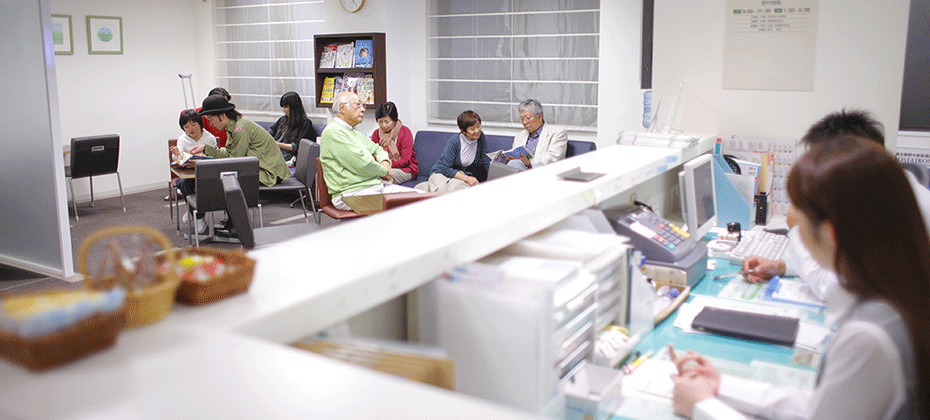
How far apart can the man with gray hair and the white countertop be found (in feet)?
14.0

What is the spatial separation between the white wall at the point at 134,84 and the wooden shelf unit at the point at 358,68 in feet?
7.66

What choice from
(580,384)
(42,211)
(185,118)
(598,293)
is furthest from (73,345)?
(185,118)

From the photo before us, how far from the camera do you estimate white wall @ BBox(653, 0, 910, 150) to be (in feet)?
12.4

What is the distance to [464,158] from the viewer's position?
6.50 m

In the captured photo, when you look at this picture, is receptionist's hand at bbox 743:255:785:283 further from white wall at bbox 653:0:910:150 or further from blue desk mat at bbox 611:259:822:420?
white wall at bbox 653:0:910:150

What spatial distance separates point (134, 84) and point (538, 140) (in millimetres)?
5542

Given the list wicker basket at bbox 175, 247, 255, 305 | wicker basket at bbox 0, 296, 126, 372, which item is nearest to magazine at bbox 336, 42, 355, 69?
wicker basket at bbox 175, 247, 255, 305

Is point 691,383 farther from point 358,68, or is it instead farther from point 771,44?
point 358,68

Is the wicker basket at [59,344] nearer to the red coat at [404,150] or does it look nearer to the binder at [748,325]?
the binder at [748,325]

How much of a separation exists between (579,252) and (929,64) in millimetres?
5052

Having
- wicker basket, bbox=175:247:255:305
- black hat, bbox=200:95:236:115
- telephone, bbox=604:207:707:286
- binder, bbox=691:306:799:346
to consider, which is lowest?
binder, bbox=691:306:799:346

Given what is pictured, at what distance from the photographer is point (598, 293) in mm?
1900

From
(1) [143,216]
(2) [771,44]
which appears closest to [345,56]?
(1) [143,216]

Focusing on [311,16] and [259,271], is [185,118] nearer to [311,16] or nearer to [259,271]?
[311,16]
